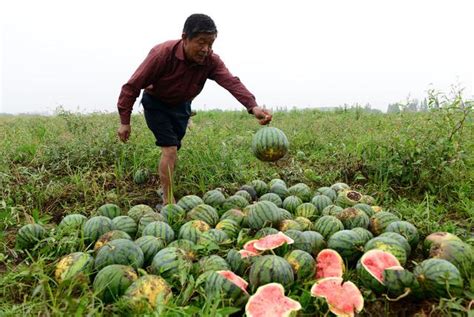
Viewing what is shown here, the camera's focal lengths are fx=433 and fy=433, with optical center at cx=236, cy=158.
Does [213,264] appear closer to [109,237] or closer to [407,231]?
[109,237]

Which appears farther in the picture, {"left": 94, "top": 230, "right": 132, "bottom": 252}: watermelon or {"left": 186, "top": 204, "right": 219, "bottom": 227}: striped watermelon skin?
{"left": 186, "top": 204, "right": 219, "bottom": 227}: striped watermelon skin

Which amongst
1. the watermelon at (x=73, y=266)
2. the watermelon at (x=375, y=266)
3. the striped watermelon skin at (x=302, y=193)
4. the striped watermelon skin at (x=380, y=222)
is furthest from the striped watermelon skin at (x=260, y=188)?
the watermelon at (x=73, y=266)

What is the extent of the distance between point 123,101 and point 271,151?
5.29 ft

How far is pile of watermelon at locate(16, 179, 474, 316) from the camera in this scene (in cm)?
247

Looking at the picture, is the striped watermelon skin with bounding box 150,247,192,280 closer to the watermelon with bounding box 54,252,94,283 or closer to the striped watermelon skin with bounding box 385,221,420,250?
the watermelon with bounding box 54,252,94,283

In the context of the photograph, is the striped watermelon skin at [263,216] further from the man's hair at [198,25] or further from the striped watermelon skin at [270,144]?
the man's hair at [198,25]

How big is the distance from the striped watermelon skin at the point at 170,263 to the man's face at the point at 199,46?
2.12m

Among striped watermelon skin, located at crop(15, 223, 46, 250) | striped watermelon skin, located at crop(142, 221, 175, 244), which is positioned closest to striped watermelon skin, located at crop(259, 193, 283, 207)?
striped watermelon skin, located at crop(142, 221, 175, 244)

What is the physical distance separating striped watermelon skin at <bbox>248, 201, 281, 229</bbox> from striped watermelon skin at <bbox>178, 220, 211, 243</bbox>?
0.36 meters

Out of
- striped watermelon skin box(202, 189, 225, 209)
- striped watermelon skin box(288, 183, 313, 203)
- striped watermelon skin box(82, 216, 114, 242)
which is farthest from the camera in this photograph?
striped watermelon skin box(288, 183, 313, 203)

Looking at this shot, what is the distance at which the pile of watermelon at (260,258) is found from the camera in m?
2.47

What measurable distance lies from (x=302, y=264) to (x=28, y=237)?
208 centimetres

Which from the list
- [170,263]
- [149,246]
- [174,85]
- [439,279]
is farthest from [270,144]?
[439,279]

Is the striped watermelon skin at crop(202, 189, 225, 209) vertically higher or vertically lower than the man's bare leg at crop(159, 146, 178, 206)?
lower
